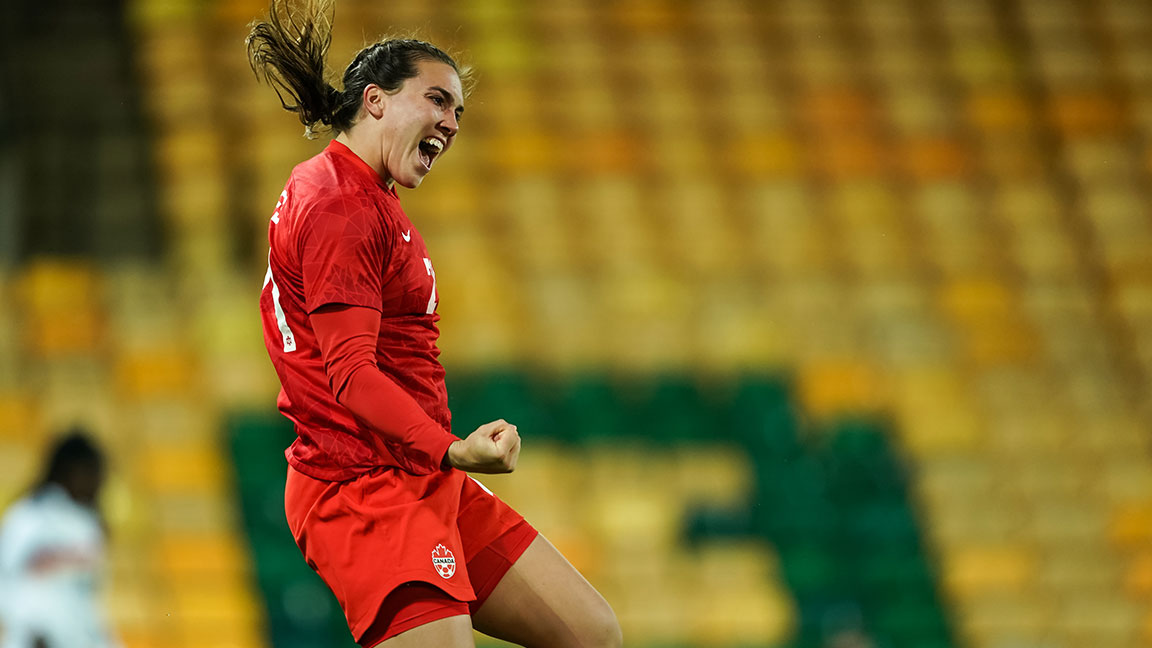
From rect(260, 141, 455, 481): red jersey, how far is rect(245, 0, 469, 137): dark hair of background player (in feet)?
0.25

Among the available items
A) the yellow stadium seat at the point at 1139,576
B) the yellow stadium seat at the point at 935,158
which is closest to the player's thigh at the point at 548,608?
the yellow stadium seat at the point at 1139,576

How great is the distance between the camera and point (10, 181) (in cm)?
466

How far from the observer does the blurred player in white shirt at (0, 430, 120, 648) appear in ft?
12.1

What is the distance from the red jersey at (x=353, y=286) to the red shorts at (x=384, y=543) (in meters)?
0.03

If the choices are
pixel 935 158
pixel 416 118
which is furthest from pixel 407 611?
pixel 935 158

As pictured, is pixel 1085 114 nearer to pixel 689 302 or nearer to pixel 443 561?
pixel 689 302

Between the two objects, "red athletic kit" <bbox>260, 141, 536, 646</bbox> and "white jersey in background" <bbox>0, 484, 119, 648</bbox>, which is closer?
"red athletic kit" <bbox>260, 141, 536, 646</bbox>

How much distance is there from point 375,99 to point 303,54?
12 centimetres

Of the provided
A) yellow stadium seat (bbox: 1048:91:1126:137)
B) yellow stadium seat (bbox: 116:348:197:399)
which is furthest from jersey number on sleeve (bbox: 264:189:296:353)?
yellow stadium seat (bbox: 1048:91:1126:137)

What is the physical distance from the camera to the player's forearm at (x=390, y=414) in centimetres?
150

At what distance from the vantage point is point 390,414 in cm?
150

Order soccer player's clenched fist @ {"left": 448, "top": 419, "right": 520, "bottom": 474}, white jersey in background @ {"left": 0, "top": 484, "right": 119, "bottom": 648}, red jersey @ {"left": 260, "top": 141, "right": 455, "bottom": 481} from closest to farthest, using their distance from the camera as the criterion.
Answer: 1. soccer player's clenched fist @ {"left": 448, "top": 419, "right": 520, "bottom": 474}
2. red jersey @ {"left": 260, "top": 141, "right": 455, "bottom": 481}
3. white jersey in background @ {"left": 0, "top": 484, "right": 119, "bottom": 648}

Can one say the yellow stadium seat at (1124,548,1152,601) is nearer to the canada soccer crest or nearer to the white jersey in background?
the white jersey in background

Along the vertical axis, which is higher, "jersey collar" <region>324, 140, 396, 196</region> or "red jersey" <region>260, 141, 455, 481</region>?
"jersey collar" <region>324, 140, 396, 196</region>
